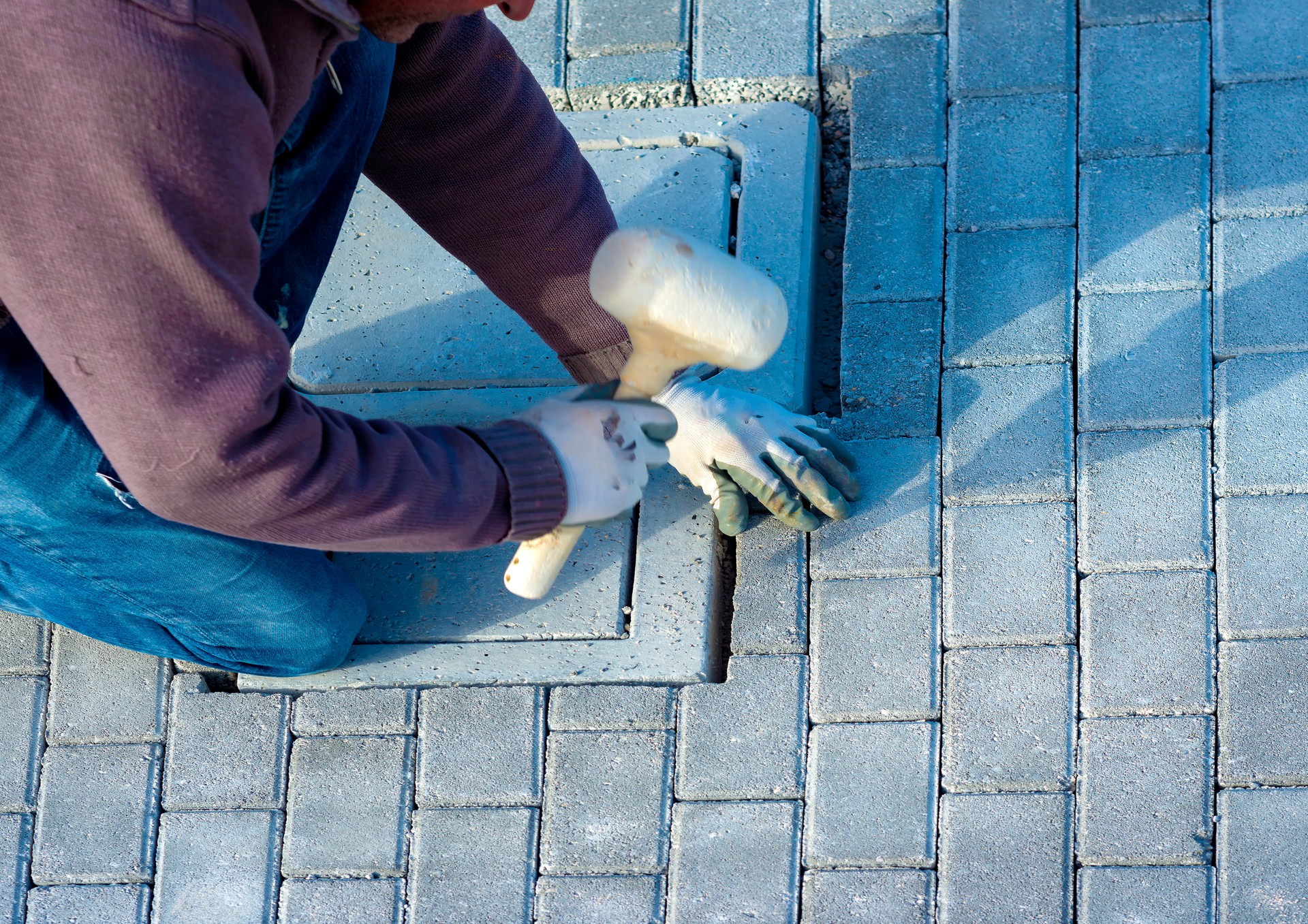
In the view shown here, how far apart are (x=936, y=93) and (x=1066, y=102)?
0.33 metres

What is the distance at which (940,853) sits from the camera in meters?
2.46

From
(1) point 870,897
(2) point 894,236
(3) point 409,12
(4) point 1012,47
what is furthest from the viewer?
(4) point 1012,47

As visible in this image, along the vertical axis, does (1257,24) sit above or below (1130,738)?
above

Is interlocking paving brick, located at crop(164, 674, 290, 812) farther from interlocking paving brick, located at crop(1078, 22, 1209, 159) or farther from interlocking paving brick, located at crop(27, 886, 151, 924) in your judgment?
interlocking paving brick, located at crop(1078, 22, 1209, 159)

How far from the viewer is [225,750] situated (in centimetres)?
280

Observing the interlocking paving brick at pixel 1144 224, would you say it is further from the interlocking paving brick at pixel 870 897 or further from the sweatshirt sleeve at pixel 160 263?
the sweatshirt sleeve at pixel 160 263

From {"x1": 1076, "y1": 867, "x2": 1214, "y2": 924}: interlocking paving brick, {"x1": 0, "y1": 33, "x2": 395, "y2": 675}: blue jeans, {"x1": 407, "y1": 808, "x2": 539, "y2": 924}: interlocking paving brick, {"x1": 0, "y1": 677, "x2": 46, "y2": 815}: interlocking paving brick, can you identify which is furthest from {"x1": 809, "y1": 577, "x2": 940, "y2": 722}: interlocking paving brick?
{"x1": 0, "y1": 677, "x2": 46, "y2": 815}: interlocking paving brick

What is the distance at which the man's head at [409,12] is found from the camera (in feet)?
5.81

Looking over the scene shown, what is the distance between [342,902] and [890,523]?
4.67 feet

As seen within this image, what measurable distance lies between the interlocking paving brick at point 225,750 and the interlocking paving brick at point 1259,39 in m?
2.76

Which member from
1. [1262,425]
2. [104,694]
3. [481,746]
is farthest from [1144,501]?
[104,694]

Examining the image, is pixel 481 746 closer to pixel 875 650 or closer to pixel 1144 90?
pixel 875 650

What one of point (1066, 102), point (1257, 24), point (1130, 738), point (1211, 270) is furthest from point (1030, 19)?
point (1130, 738)

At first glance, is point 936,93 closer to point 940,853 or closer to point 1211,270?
point 1211,270
